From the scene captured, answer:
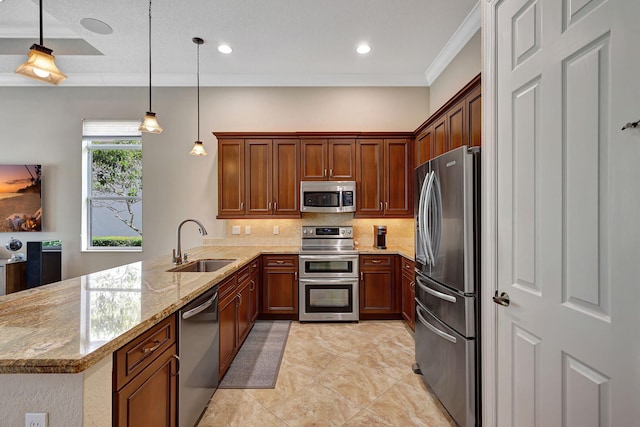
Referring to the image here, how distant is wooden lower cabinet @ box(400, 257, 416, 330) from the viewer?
11.2 feet

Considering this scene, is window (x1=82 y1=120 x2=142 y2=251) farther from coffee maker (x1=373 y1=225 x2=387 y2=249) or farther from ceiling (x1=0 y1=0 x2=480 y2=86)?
coffee maker (x1=373 y1=225 x2=387 y2=249)

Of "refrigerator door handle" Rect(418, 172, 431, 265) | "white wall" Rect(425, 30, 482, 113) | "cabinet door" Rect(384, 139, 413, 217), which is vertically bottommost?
"refrigerator door handle" Rect(418, 172, 431, 265)

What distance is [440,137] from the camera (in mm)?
2971

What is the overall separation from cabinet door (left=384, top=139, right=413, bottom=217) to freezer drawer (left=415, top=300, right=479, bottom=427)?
5.94 ft

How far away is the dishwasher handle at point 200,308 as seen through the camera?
1675 millimetres

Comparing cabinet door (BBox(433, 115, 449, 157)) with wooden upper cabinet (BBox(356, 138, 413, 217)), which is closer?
cabinet door (BBox(433, 115, 449, 157))

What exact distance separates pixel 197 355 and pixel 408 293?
→ 2487 mm

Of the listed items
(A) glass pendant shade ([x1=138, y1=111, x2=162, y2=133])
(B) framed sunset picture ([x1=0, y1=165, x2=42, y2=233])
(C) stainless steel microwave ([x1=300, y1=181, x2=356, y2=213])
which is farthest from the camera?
(B) framed sunset picture ([x1=0, y1=165, x2=42, y2=233])

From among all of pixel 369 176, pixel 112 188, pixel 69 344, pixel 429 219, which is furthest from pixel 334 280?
pixel 112 188

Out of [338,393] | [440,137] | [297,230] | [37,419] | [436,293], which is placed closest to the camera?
[37,419]

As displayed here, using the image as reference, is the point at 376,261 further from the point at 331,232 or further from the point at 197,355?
the point at 197,355

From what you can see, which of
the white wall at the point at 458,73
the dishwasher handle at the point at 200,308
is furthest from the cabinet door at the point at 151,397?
the white wall at the point at 458,73

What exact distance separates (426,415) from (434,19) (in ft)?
11.5

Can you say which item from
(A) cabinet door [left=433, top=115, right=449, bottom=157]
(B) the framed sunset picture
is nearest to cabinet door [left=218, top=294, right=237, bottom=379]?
(A) cabinet door [left=433, top=115, right=449, bottom=157]
